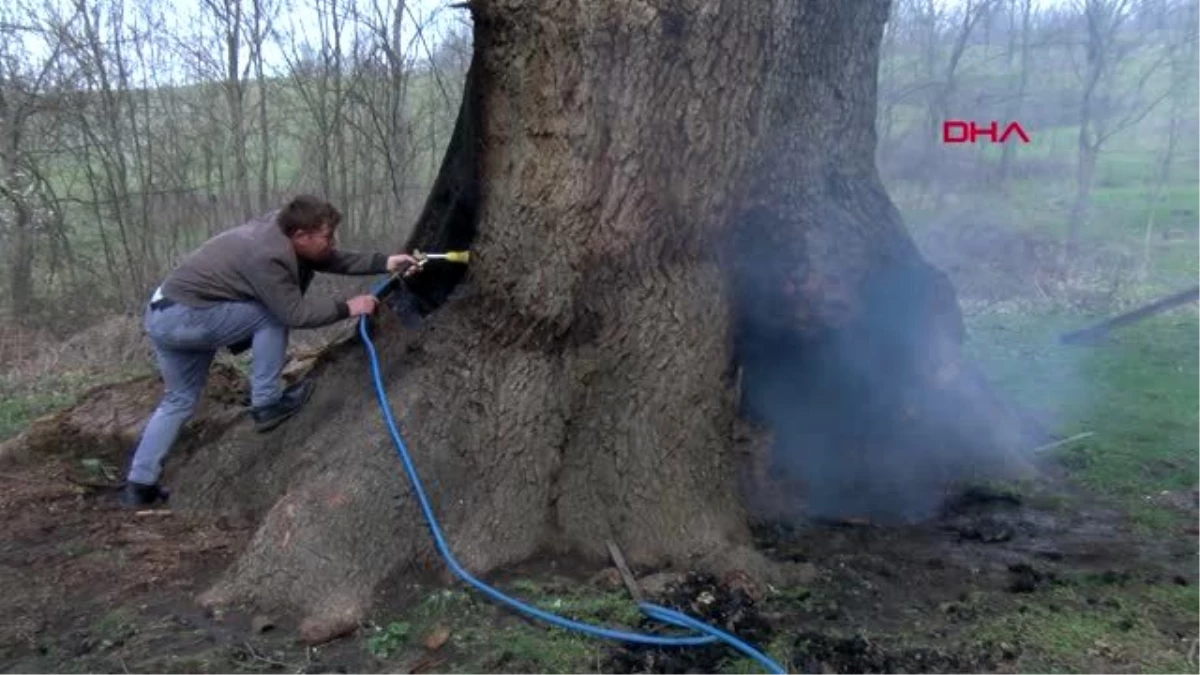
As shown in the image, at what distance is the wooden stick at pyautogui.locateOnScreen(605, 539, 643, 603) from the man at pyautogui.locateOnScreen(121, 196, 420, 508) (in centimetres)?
157

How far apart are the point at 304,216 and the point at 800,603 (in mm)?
2750

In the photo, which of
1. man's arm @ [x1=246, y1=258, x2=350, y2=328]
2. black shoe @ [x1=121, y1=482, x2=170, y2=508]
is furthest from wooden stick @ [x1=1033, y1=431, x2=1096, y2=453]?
black shoe @ [x1=121, y1=482, x2=170, y2=508]

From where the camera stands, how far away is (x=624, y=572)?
411 cm

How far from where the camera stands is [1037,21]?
1997 cm

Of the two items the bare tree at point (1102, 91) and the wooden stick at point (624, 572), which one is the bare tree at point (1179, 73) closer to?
the bare tree at point (1102, 91)

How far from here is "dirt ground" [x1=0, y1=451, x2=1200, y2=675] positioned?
358 cm

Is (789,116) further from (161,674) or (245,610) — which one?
(161,674)

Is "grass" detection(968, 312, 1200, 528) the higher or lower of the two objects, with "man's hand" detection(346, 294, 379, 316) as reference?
lower

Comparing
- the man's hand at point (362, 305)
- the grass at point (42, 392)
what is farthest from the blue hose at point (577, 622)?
the grass at point (42, 392)

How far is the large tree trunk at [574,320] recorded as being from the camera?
4215 mm

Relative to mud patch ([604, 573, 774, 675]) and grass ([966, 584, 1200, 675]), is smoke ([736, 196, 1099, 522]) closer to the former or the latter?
grass ([966, 584, 1200, 675])

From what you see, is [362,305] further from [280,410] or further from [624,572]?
[624,572]

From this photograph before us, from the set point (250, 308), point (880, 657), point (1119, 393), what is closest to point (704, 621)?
point (880, 657)

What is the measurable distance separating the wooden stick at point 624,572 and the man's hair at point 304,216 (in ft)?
6.41
